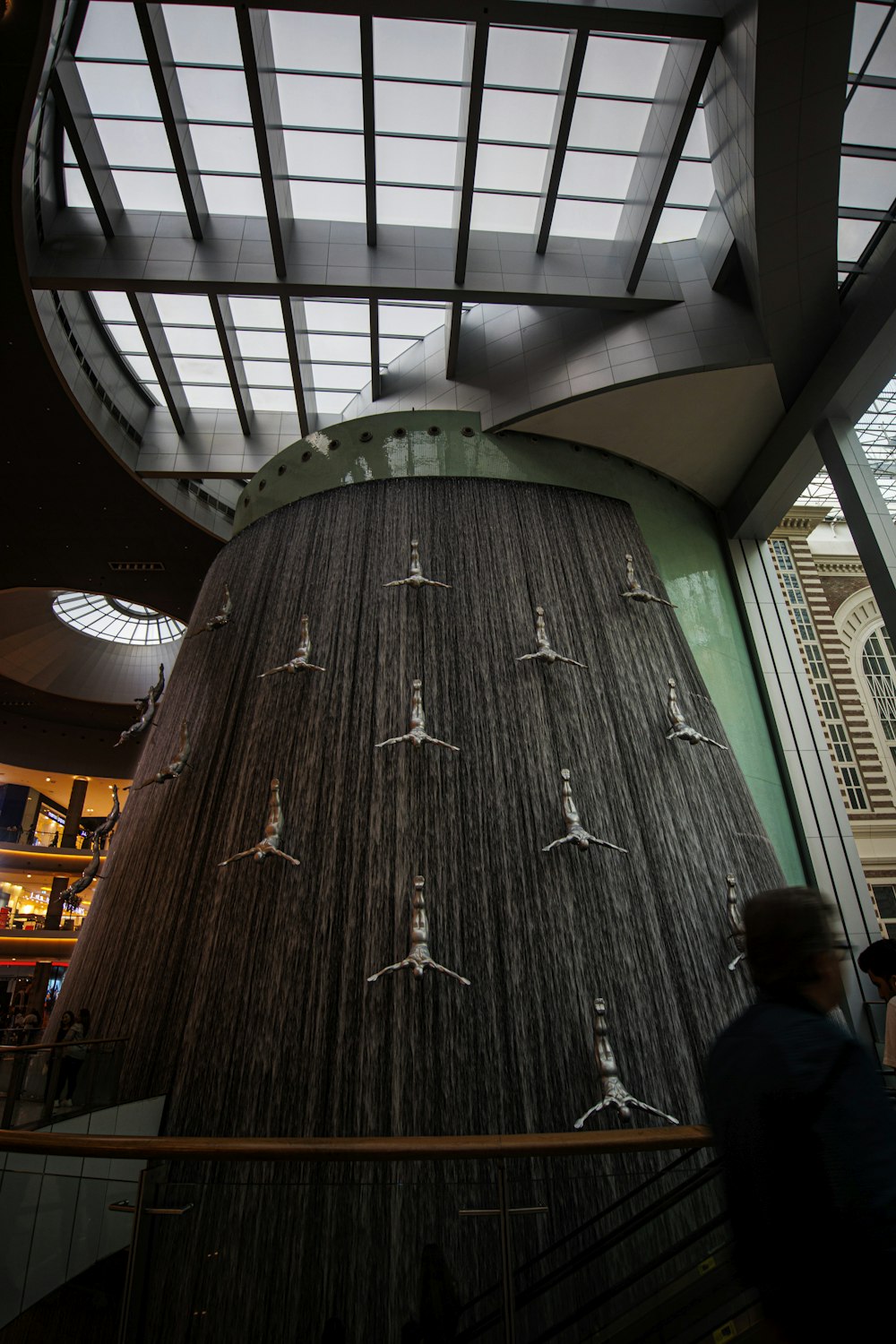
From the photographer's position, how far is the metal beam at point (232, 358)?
33.4ft

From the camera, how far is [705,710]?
8.59 m

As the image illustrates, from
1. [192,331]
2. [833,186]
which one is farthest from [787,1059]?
[192,331]

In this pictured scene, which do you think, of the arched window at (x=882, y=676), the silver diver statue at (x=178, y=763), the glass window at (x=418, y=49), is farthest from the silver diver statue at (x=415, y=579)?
the arched window at (x=882, y=676)

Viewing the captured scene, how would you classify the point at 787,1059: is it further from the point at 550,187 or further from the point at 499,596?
the point at 550,187

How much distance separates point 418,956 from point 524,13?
328 inches

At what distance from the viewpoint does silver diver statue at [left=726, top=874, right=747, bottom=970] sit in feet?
21.6

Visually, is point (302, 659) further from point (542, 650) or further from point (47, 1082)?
point (47, 1082)

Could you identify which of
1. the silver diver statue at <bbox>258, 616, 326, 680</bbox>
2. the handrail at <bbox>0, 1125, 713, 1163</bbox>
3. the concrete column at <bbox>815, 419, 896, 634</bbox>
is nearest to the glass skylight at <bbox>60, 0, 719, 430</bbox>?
the concrete column at <bbox>815, 419, 896, 634</bbox>

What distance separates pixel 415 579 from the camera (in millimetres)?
8266

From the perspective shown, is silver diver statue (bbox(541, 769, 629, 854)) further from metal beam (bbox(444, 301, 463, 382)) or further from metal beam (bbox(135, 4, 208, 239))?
metal beam (bbox(135, 4, 208, 239))

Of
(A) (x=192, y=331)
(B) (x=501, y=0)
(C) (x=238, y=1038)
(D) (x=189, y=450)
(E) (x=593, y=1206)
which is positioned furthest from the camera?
(D) (x=189, y=450)

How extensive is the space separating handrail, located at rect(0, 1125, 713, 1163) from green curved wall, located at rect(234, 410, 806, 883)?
751 centimetres

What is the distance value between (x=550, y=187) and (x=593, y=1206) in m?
9.84

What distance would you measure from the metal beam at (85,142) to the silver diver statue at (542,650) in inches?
283
